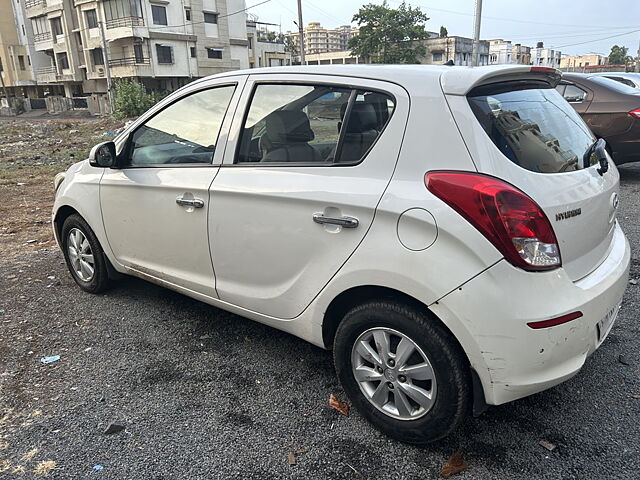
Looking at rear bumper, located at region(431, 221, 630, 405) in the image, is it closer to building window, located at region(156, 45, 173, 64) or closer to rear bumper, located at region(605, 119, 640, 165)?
rear bumper, located at region(605, 119, 640, 165)

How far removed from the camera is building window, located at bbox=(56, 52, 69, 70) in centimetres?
4849

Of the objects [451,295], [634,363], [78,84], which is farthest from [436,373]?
[78,84]

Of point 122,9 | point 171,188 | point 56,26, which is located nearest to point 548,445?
point 171,188

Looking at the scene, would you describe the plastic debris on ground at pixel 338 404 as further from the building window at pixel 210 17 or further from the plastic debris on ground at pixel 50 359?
the building window at pixel 210 17

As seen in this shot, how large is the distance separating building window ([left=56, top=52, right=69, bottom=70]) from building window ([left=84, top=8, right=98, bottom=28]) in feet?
22.3

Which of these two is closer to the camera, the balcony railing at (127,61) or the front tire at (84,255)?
the front tire at (84,255)

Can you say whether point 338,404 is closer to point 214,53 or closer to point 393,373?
point 393,373

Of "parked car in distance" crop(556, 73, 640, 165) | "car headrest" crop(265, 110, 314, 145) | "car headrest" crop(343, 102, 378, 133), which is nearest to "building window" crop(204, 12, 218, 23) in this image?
"parked car in distance" crop(556, 73, 640, 165)

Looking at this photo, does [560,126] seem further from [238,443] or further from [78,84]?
[78,84]

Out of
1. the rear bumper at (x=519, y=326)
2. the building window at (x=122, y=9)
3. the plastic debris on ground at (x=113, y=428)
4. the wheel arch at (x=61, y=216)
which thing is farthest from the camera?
the building window at (x=122, y=9)

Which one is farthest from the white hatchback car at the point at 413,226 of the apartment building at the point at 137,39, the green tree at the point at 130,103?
the apartment building at the point at 137,39

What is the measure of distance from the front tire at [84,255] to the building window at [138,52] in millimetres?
41127

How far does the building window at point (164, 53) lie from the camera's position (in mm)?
41688

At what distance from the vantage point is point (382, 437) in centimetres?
253
